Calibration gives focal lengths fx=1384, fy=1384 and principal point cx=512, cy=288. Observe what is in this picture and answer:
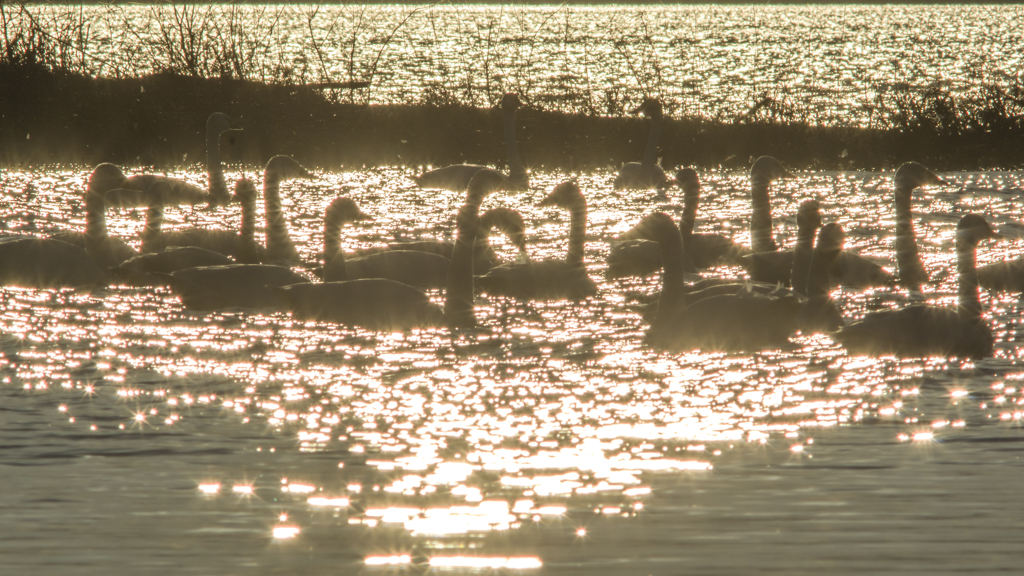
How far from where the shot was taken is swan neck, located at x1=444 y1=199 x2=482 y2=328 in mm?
9227

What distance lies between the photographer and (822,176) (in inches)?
731

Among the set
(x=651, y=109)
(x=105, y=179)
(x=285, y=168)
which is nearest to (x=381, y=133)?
(x=651, y=109)

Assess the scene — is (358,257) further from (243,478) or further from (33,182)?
(33,182)

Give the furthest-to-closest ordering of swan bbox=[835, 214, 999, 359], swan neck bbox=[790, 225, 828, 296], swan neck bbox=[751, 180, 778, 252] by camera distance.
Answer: swan neck bbox=[751, 180, 778, 252] → swan neck bbox=[790, 225, 828, 296] → swan bbox=[835, 214, 999, 359]

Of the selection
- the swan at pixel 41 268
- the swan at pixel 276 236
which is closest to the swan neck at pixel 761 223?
the swan at pixel 276 236

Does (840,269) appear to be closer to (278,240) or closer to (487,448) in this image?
(278,240)

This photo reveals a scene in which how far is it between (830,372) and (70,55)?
1834 cm

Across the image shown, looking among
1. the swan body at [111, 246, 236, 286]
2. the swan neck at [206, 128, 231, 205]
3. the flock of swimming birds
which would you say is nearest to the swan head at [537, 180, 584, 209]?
the flock of swimming birds

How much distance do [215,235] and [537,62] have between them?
1490cm

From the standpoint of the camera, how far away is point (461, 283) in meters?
9.36

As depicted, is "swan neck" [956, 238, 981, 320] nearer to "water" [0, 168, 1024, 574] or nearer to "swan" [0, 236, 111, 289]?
"water" [0, 168, 1024, 574]

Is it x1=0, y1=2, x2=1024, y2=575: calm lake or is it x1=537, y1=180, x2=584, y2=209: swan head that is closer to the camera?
x1=0, y1=2, x2=1024, y2=575: calm lake

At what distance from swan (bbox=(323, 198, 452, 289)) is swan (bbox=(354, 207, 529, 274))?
29 centimetres

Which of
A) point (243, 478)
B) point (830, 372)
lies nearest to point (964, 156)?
point (830, 372)
